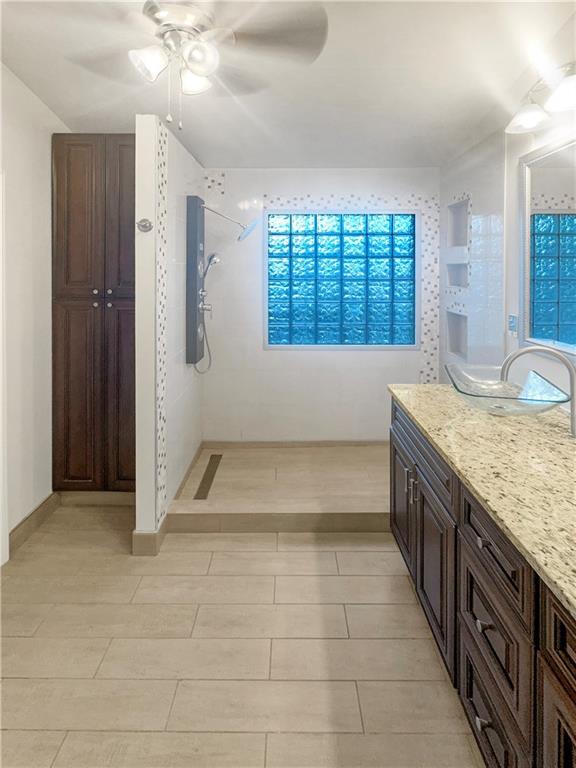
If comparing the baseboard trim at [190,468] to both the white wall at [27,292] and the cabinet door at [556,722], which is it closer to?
the white wall at [27,292]

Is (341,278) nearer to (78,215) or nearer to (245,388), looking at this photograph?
(245,388)

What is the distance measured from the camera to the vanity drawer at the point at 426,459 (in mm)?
2117

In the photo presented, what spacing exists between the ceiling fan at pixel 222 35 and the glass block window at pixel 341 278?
2.47m

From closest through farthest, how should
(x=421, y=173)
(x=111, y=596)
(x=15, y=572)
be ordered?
(x=111, y=596) < (x=15, y=572) < (x=421, y=173)

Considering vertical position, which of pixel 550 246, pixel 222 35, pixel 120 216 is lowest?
pixel 550 246

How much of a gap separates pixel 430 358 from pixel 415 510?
Result: 9.65 feet

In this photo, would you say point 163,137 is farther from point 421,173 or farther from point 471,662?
point 471,662

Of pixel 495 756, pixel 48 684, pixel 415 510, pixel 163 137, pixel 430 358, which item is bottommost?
pixel 48 684

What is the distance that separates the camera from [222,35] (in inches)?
99.8

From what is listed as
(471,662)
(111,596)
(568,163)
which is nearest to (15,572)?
(111,596)

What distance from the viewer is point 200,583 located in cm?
314

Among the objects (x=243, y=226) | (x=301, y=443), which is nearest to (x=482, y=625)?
(x=301, y=443)

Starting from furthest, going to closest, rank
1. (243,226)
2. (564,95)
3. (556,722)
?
(243,226)
(564,95)
(556,722)

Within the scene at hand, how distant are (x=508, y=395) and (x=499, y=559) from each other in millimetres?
1280
